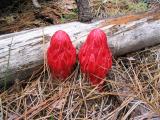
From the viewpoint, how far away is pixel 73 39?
292 centimetres

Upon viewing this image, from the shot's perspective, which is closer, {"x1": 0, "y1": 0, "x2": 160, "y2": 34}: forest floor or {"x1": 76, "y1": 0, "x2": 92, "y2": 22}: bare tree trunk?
{"x1": 76, "y1": 0, "x2": 92, "y2": 22}: bare tree trunk

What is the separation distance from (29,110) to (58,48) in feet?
1.70

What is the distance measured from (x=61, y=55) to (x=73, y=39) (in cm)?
28

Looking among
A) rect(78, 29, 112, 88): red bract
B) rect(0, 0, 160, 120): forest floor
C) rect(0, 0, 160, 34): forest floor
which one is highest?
rect(0, 0, 160, 34): forest floor

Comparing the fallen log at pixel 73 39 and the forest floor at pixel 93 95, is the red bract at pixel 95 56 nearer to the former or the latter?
the forest floor at pixel 93 95

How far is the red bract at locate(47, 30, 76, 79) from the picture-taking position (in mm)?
2646

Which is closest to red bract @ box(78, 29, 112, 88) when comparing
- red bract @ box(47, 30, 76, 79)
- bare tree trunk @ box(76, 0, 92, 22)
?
red bract @ box(47, 30, 76, 79)

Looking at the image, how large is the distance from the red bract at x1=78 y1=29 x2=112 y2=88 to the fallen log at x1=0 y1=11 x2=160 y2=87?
0.25m

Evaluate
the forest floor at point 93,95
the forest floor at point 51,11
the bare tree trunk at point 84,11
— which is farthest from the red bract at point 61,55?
the forest floor at point 51,11

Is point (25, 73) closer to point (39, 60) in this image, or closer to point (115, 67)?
point (39, 60)

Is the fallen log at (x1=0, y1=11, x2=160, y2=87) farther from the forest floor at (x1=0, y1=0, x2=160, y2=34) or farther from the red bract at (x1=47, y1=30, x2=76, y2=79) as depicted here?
the forest floor at (x1=0, y1=0, x2=160, y2=34)

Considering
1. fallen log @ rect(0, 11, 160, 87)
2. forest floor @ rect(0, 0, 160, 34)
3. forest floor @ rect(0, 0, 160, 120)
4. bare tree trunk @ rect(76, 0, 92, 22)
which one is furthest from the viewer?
forest floor @ rect(0, 0, 160, 34)

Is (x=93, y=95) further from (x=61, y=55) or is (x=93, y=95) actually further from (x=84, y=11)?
(x=84, y=11)

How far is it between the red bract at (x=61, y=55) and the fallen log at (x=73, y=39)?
0.15m
